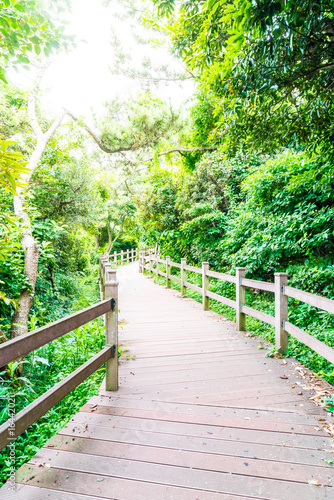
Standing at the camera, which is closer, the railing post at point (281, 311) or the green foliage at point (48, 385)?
the green foliage at point (48, 385)

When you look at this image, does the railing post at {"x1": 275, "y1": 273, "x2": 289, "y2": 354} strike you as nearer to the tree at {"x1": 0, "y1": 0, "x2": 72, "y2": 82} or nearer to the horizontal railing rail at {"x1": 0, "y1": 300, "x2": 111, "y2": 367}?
the horizontal railing rail at {"x1": 0, "y1": 300, "x2": 111, "y2": 367}

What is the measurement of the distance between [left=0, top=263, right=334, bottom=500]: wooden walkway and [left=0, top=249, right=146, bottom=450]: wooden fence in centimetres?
36

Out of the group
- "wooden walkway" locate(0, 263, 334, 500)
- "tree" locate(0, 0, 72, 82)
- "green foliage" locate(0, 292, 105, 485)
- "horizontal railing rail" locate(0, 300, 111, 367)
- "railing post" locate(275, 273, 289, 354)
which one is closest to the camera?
"horizontal railing rail" locate(0, 300, 111, 367)

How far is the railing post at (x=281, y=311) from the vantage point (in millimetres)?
3336

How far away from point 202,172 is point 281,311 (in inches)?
290

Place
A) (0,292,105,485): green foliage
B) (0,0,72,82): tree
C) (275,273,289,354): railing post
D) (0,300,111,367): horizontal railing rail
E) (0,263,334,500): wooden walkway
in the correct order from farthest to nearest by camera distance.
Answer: (275,273,289,354): railing post
(0,292,105,485): green foliage
(0,0,72,82): tree
(0,263,334,500): wooden walkway
(0,300,111,367): horizontal railing rail

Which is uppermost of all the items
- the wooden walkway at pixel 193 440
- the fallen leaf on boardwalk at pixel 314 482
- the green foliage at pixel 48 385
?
the fallen leaf on boardwalk at pixel 314 482

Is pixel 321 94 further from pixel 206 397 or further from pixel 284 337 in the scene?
pixel 206 397

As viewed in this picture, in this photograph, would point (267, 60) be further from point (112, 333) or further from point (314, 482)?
point (314, 482)

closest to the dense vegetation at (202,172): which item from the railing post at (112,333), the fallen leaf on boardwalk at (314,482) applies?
the railing post at (112,333)

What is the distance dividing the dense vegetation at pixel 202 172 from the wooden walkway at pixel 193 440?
0.63 meters

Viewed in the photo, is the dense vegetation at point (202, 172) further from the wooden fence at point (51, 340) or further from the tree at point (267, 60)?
the wooden fence at point (51, 340)

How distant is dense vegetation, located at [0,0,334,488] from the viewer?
8.59ft

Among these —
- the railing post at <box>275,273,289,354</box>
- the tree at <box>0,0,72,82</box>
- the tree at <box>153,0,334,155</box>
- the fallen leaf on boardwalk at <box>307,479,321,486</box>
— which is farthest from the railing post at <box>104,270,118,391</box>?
the tree at <box>153,0,334,155</box>
